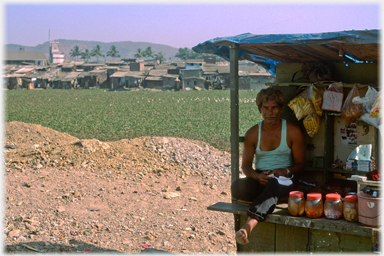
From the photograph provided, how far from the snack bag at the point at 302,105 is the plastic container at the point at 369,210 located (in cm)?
161

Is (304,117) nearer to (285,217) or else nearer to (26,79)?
(285,217)

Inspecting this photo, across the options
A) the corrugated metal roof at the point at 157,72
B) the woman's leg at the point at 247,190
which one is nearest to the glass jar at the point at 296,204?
the woman's leg at the point at 247,190

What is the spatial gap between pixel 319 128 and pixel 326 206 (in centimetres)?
161

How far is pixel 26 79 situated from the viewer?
2625 inches

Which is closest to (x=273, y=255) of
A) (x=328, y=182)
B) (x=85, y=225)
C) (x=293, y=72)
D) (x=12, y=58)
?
(x=328, y=182)

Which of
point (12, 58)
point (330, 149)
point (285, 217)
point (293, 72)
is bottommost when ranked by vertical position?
point (285, 217)

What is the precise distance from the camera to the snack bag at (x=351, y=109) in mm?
4320

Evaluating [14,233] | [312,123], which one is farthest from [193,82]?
[312,123]

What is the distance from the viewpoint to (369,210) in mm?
3100

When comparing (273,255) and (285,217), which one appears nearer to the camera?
(285,217)

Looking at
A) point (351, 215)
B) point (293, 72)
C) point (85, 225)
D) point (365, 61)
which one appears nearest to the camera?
point (351, 215)

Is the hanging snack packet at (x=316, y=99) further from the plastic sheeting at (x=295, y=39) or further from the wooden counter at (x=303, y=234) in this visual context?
the wooden counter at (x=303, y=234)

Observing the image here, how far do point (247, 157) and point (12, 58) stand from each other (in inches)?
3940

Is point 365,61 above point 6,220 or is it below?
above
